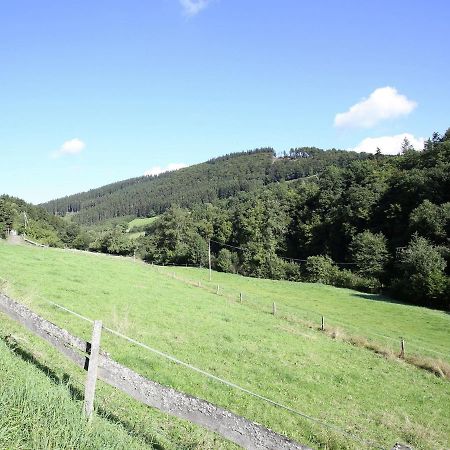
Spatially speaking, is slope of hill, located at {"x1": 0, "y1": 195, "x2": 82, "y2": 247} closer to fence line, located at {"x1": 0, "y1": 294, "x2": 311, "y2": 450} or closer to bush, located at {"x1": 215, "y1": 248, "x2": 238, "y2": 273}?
bush, located at {"x1": 215, "y1": 248, "x2": 238, "y2": 273}

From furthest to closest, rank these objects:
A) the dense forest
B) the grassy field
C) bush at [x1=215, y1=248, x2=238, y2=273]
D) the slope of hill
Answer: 1. the slope of hill
2. bush at [x1=215, y1=248, x2=238, y2=273]
3. the dense forest
4. the grassy field

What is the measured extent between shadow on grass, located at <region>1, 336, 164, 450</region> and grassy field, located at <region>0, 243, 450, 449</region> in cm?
12

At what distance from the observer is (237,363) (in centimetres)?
1802

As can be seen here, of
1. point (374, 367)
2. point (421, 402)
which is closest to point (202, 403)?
point (421, 402)

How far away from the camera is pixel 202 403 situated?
621 centimetres

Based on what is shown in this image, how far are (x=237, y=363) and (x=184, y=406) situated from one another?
12.3 meters

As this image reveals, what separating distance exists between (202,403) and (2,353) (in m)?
4.71

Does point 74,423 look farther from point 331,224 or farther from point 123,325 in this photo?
point 331,224

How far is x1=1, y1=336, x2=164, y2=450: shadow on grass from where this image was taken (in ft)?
24.3

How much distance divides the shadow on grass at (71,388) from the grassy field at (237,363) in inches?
4.7

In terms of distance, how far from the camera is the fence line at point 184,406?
5617 millimetres

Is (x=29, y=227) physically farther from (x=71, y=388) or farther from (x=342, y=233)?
(x=71, y=388)

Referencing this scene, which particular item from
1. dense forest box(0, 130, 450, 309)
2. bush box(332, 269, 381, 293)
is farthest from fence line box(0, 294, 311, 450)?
bush box(332, 269, 381, 293)

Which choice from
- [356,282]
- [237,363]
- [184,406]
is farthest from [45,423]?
[356,282]
